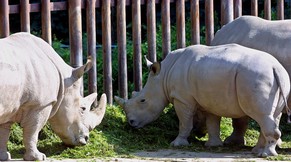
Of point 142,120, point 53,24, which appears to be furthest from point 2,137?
point 53,24

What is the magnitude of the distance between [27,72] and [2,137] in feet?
2.63

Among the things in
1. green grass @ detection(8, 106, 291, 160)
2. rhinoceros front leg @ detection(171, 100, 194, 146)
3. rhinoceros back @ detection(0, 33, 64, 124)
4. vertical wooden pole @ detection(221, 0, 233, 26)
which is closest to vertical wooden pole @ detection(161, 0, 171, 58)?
green grass @ detection(8, 106, 291, 160)

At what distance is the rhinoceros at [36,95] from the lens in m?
10.4

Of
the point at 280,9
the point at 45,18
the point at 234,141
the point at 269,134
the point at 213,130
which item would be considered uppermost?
the point at 45,18

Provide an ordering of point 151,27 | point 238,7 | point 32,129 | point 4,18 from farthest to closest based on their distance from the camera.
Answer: point 238,7 < point 151,27 < point 4,18 < point 32,129

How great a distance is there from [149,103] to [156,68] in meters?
0.44

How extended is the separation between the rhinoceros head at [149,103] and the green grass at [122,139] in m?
0.15

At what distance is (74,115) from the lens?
11.4 m

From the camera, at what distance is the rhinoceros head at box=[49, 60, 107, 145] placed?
11289 millimetres

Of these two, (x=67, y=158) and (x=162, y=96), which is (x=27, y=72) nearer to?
(x=67, y=158)

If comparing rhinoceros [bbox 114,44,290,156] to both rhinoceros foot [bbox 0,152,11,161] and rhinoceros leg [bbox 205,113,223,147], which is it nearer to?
rhinoceros leg [bbox 205,113,223,147]

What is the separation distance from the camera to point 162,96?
41.7 feet

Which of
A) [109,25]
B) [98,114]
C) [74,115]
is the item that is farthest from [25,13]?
[74,115]

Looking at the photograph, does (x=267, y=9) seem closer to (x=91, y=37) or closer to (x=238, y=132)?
(x=238, y=132)
